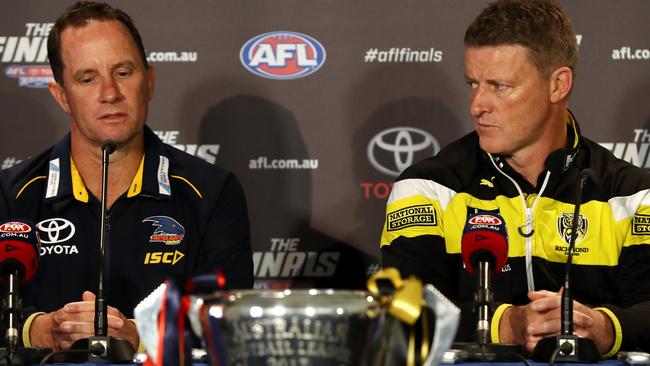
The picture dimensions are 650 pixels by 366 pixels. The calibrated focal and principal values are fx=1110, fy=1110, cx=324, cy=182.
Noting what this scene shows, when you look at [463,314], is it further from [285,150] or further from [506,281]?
[285,150]

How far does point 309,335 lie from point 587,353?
37.1 inches

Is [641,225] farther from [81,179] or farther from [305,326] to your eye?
[305,326]

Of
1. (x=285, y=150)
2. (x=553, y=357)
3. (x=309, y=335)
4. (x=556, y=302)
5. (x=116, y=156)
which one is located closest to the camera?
(x=309, y=335)

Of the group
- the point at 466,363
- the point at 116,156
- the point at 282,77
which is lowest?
the point at 466,363

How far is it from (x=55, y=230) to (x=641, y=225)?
5.47 ft

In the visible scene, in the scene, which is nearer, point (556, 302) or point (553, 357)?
point (553, 357)

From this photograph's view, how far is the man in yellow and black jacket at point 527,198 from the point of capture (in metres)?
3.07

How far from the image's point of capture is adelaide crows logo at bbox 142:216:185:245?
10.6ft

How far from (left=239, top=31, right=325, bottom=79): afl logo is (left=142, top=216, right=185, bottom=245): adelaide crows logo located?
30.8 inches

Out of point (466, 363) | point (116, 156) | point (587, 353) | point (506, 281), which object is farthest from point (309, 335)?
point (116, 156)

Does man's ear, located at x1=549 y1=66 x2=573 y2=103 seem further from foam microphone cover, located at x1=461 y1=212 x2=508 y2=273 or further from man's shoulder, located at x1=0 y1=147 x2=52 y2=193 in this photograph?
man's shoulder, located at x1=0 y1=147 x2=52 y2=193

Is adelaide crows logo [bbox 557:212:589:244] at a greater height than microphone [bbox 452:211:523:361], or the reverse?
adelaide crows logo [bbox 557:212:589:244]

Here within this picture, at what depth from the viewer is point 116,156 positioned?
10.8 ft

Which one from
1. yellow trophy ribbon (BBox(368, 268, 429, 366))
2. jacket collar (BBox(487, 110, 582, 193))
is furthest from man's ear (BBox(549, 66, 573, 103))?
yellow trophy ribbon (BBox(368, 268, 429, 366))
